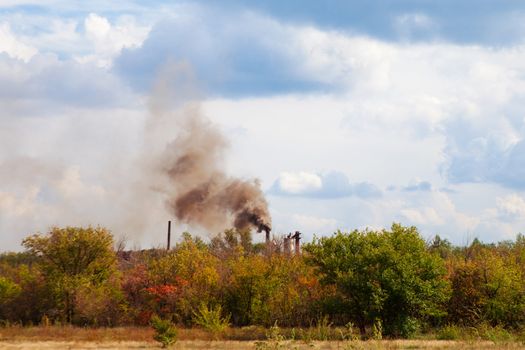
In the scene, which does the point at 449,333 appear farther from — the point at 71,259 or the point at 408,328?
the point at 71,259

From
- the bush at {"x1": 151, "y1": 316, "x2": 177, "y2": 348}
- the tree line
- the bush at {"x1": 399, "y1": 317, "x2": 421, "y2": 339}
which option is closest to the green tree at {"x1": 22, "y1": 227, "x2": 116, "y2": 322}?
the tree line

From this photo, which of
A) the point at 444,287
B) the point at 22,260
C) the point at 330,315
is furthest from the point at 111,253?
the point at 22,260

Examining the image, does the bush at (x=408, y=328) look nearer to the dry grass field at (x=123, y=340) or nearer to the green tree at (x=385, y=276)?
the green tree at (x=385, y=276)

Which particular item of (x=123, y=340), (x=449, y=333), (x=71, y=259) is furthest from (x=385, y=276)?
(x=71, y=259)

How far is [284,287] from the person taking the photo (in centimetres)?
5512

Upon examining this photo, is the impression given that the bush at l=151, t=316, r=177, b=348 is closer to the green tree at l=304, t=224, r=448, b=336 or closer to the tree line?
the tree line

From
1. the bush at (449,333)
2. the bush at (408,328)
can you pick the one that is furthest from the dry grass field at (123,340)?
the bush at (408,328)

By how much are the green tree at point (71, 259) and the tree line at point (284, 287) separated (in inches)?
3.4

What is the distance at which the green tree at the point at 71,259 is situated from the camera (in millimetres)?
56688

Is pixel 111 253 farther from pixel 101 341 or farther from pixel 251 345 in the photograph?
pixel 251 345

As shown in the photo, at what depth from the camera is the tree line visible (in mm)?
45438

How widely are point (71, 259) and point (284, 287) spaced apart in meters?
18.4

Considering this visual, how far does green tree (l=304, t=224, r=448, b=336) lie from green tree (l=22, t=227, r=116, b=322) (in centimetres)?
2066

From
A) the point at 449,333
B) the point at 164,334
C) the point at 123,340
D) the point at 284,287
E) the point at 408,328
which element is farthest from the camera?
the point at 284,287
